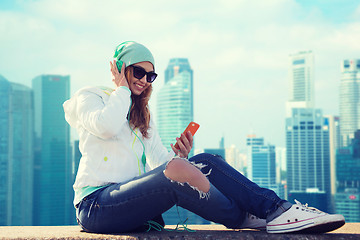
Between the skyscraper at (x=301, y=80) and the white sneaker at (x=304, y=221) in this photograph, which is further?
the skyscraper at (x=301, y=80)

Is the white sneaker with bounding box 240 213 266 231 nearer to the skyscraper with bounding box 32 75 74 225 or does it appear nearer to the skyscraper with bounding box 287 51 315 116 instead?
the skyscraper with bounding box 32 75 74 225

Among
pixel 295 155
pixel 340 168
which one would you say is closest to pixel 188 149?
pixel 340 168

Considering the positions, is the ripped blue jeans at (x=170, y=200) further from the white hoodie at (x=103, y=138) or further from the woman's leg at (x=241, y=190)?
the white hoodie at (x=103, y=138)

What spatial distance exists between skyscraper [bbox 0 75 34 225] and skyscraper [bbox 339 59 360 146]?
317 ft

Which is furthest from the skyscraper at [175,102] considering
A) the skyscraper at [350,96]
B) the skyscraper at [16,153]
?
the skyscraper at [350,96]

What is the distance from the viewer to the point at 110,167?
2209mm

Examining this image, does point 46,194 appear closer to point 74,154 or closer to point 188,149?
point 74,154

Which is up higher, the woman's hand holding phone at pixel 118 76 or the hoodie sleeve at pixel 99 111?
the woman's hand holding phone at pixel 118 76

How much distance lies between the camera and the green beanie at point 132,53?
2.45 meters

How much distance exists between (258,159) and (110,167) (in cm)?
13681

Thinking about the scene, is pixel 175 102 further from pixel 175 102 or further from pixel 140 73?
pixel 140 73

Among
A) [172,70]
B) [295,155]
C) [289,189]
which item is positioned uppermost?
[172,70]

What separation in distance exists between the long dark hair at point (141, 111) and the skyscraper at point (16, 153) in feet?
305

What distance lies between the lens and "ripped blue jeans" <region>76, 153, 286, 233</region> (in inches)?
80.7
